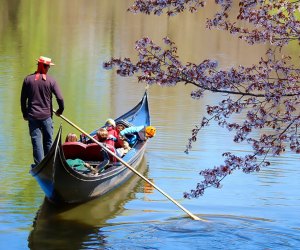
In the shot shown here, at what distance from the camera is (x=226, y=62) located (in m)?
35.4

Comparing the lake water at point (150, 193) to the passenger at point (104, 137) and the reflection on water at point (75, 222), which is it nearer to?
the reflection on water at point (75, 222)

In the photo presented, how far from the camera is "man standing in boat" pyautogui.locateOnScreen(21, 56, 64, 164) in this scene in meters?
11.3

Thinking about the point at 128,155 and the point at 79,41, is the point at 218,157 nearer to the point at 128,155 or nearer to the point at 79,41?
the point at 128,155

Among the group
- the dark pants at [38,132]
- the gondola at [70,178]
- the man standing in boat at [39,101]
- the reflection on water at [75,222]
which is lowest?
the reflection on water at [75,222]

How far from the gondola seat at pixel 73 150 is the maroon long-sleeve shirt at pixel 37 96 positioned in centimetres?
84

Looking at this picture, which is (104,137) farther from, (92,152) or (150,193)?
(150,193)

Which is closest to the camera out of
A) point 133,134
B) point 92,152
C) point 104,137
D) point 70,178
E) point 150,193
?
point 70,178

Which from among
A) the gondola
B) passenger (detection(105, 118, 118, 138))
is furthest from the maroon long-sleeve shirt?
passenger (detection(105, 118, 118, 138))

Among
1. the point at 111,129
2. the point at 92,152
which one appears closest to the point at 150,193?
the point at 92,152

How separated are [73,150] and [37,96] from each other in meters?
1.28

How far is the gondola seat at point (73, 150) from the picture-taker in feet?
39.8

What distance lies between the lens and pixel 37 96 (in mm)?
11266

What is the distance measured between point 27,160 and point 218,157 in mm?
3546

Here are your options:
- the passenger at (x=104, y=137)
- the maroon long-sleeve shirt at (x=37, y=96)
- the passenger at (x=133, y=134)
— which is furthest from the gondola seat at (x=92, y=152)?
the passenger at (x=133, y=134)
